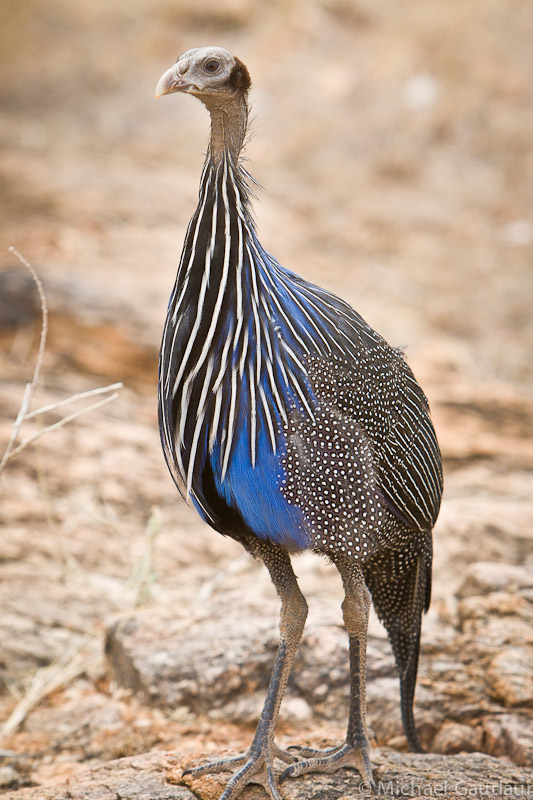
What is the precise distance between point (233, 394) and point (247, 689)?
1803 millimetres

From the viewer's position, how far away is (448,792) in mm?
2719

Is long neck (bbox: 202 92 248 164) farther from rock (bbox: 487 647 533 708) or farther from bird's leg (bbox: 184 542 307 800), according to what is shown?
rock (bbox: 487 647 533 708)

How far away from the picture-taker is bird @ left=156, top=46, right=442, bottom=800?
2.61 m

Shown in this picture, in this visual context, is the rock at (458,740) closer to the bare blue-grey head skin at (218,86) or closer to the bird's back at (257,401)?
the bird's back at (257,401)

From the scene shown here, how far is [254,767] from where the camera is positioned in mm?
2844

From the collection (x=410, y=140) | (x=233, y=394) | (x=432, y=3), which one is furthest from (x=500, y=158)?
(x=233, y=394)

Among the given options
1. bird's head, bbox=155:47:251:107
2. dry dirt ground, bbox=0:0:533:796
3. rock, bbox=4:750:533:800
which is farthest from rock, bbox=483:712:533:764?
bird's head, bbox=155:47:251:107

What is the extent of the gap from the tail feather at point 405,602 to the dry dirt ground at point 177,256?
1.44 ft

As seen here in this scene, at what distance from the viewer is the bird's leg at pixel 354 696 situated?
2863 millimetres

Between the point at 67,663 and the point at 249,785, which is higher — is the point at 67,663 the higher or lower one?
the higher one

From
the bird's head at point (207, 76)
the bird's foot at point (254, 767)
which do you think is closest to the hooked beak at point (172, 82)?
the bird's head at point (207, 76)

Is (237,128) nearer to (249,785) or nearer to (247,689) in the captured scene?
(249,785)

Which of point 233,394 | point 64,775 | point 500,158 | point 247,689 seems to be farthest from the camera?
point 500,158

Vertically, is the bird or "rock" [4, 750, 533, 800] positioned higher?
the bird
